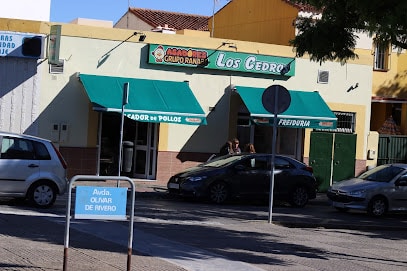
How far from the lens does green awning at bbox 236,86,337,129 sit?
1065 inches

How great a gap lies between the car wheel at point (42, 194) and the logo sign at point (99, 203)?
899 centimetres

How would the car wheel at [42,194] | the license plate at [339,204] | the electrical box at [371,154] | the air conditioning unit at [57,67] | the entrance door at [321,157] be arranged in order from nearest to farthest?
the car wheel at [42,194] < the license plate at [339,204] < the air conditioning unit at [57,67] < the entrance door at [321,157] < the electrical box at [371,154]

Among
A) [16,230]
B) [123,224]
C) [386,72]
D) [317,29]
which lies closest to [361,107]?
[386,72]

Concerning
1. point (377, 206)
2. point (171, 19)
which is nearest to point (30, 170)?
point (377, 206)

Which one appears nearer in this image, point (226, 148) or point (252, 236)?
point (252, 236)

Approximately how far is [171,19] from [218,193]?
68.0 ft

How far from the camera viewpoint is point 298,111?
27875 millimetres

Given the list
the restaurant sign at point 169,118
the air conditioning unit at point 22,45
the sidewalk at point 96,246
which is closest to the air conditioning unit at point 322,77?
the restaurant sign at point 169,118

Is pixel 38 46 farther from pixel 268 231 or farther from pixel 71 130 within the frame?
pixel 268 231

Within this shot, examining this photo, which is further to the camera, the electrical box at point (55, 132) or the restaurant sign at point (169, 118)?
the electrical box at point (55, 132)

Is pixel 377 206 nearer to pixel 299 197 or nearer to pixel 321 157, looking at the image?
pixel 299 197

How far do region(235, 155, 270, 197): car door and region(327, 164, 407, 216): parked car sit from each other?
1.94 meters

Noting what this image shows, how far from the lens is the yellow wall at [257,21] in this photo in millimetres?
32188

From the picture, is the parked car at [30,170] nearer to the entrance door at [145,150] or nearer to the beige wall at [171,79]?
the beige wall at [171,79]
